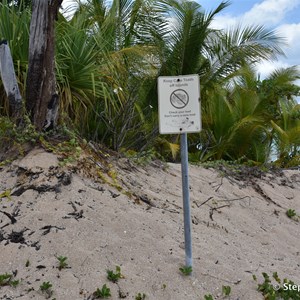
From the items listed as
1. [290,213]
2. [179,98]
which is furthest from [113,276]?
[290,213]

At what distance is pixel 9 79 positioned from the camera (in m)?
7.29

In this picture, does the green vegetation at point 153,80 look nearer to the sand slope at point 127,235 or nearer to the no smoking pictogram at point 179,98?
the sand slope at point 127,235

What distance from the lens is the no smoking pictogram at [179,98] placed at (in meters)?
4.99

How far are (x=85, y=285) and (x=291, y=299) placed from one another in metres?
1.84

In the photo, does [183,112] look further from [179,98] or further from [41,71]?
[41,71]

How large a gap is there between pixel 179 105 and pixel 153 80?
7.76 m

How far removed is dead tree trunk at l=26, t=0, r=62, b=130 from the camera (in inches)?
282

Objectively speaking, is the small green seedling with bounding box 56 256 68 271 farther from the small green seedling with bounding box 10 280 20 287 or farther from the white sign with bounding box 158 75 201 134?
the white sign with bounding box 158 75 201 134

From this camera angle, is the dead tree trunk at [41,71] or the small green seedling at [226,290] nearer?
the small green seedling at [226,290]

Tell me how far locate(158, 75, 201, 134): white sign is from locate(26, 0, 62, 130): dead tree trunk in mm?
2618

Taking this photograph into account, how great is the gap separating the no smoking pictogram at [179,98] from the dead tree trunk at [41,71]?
2652 millimetres

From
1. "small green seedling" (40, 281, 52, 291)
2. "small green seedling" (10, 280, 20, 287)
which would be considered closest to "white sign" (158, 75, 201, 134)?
"small green seedling" (40, 281, 52, 291)

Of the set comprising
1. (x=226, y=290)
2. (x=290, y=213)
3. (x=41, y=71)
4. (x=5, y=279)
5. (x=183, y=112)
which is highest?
(x=41, y=71)

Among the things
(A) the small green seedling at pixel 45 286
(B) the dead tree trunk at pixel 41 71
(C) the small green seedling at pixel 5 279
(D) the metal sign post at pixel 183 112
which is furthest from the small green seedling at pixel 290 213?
(C) the small green seedling at pixel 5 279
